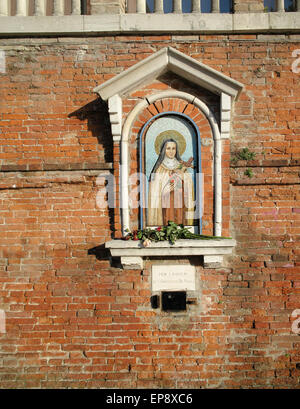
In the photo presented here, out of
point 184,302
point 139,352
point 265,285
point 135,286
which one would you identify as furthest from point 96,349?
point 265,285

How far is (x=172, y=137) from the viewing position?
367cm

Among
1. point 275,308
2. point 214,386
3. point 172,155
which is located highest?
point 172,155

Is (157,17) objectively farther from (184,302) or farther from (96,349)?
(96,349)

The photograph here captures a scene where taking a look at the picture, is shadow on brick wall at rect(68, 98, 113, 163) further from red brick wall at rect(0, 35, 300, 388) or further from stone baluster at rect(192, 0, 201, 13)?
stone baluster at rect(192, 0, 201, 13)

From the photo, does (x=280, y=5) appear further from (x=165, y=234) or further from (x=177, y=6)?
(x=165, y=234)

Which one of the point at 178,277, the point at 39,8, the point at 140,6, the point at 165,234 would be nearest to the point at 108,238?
the point at 165,234

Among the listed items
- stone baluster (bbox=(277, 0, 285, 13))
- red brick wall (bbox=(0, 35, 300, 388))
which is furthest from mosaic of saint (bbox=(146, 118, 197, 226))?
stone baluster (bbox=(277, 0, 285, 13))

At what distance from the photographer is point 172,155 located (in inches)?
144

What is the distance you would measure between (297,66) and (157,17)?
1774 millimetres

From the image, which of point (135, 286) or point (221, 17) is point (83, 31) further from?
point (135, 286)

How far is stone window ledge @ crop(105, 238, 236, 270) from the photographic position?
3480 mm

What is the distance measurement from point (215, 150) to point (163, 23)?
64.8 inches

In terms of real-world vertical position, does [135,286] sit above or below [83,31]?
below

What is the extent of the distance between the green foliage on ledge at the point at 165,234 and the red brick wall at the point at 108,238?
0.31m
